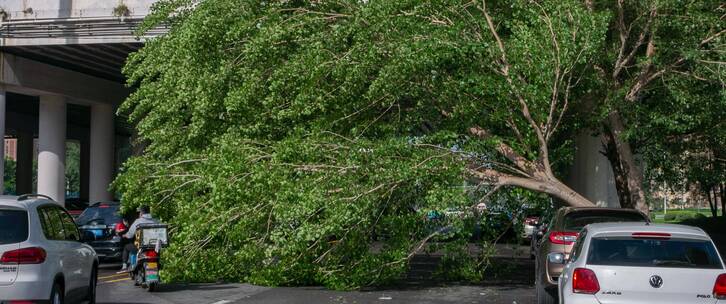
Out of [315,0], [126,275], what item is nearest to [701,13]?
[315,0]

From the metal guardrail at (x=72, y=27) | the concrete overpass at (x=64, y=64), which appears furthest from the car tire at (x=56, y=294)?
the metal guardrail at (x=72, y=27)

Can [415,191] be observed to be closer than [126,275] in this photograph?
Yes

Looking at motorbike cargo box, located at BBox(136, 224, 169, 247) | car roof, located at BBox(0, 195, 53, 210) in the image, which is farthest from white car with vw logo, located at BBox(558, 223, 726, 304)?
motorbike cargo box, located at BBox(136, 224, 169, 247)

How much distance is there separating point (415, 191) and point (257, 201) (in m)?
2.85

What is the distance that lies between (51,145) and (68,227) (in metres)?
38.2

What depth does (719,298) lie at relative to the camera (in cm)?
960

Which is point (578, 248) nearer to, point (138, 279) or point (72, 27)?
point (138, 279)

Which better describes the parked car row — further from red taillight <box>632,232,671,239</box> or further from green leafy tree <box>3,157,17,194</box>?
green leafy tree <box>3,157,17,194</box>

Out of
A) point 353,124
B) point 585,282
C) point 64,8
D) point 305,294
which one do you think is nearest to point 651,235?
point 585,282

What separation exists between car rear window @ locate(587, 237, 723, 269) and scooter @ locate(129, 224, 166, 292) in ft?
30.0

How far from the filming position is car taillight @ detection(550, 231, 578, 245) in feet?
49.0

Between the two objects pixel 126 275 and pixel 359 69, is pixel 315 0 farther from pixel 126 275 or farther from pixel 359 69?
pixel 126 275

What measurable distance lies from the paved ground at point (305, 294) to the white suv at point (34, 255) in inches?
142

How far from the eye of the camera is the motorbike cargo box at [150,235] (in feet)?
57.1
